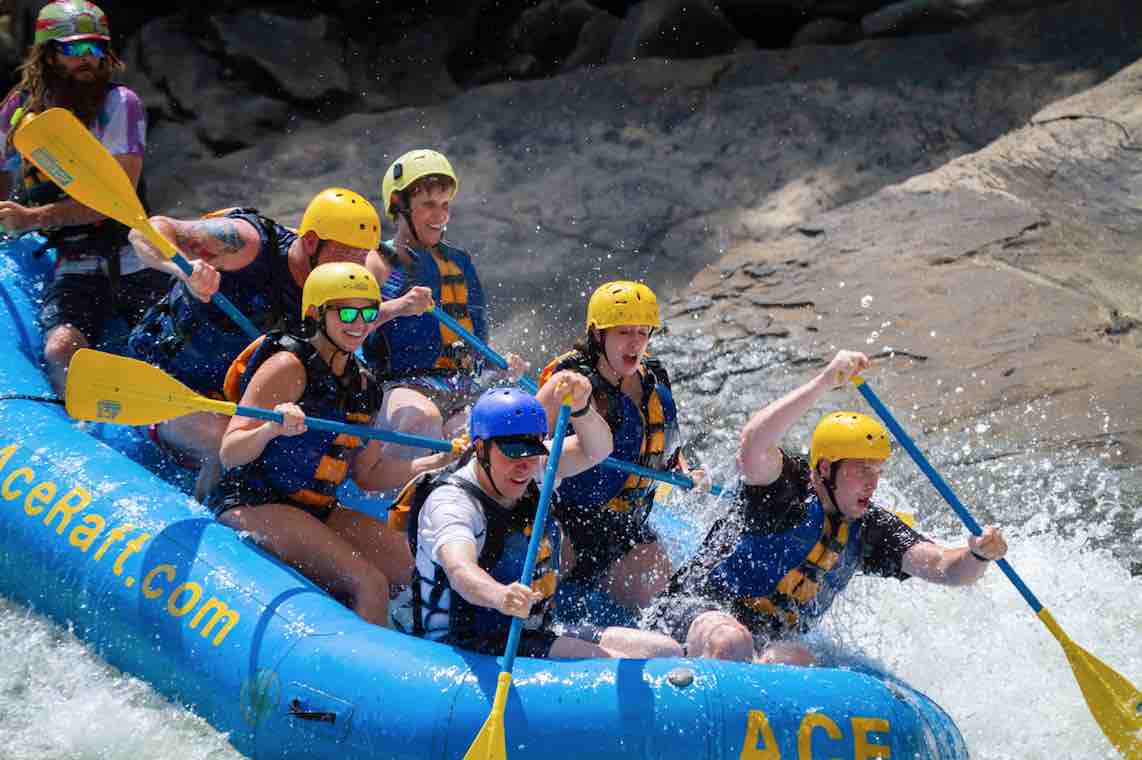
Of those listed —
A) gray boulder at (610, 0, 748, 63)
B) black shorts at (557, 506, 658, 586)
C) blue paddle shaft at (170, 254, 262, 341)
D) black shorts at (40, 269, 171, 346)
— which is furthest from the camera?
gray boulder at (610, 0, 748, 63)

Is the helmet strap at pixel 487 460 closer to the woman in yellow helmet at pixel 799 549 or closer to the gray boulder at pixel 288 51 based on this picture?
the woman in yellow helmet at pixel 799 549

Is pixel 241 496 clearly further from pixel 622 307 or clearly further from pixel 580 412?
pixel 622 307

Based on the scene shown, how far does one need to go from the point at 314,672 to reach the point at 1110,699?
7.26 ft

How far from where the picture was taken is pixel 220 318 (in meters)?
4.98

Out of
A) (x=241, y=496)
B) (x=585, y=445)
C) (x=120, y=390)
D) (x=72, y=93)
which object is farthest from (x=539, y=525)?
(x=72, y=93)

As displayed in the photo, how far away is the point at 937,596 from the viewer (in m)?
5.19

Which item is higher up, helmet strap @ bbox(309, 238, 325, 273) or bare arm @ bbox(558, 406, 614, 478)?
helmet strap @ bbox(309, 238, 325, 273)

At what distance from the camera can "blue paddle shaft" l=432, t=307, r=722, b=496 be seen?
4609 millimetres

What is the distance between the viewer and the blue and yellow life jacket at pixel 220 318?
16.3 ft

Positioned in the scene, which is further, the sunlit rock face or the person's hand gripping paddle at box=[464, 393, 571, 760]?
the sunlit rock face

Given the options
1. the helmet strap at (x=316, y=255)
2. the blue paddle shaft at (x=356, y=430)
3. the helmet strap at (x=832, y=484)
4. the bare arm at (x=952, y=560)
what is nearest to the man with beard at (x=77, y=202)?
the helmet strap at (x=316, y=255)

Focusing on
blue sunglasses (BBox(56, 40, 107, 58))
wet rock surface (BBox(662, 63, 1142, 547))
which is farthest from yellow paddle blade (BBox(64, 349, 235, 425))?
wet rock surface (BBox(662, 63, 1142, 547))

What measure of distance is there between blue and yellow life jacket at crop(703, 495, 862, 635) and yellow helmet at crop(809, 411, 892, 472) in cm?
16

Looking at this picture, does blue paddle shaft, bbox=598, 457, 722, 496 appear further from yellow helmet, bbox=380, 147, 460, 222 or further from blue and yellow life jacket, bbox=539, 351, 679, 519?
yellow helmet, bbox=380, 147, 460, 222
